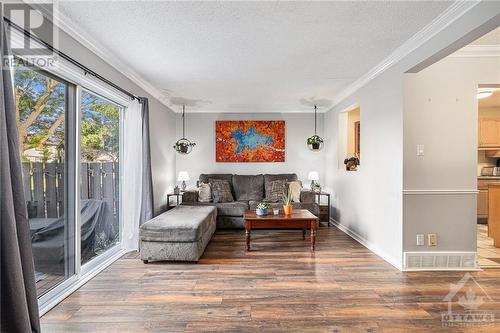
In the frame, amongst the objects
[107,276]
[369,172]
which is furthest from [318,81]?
[107,276]

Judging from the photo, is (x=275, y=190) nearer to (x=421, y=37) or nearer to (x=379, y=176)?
(x=379, y=176)

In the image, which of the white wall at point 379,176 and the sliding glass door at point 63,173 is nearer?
the sliding glass door at point 63,173

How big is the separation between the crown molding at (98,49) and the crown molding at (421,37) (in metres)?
3.20

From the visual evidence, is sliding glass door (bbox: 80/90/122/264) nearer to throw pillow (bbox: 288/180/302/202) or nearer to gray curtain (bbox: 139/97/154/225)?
gray curtain (bbox: 139/97/154/225)

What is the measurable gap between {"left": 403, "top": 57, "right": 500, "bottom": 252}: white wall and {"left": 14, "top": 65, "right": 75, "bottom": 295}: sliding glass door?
3624 mm

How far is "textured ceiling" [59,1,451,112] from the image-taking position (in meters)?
2.31

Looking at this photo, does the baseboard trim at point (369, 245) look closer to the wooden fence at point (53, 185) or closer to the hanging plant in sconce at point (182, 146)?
the hanging plant in sconce at point (182, 146)

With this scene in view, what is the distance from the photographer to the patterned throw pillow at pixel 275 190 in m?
5.68

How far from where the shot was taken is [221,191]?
571cm

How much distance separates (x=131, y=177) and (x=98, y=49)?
165 centimetres

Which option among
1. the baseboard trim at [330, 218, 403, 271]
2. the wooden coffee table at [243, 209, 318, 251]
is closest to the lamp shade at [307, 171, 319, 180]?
the baseboard trim at [330, 218, 403, 271]

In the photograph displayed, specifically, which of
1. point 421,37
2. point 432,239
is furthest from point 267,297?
point 421,37

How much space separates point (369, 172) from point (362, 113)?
3.02 feet

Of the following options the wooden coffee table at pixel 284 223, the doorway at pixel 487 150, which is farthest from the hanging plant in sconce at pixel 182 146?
the doorway at pixel 487 150
